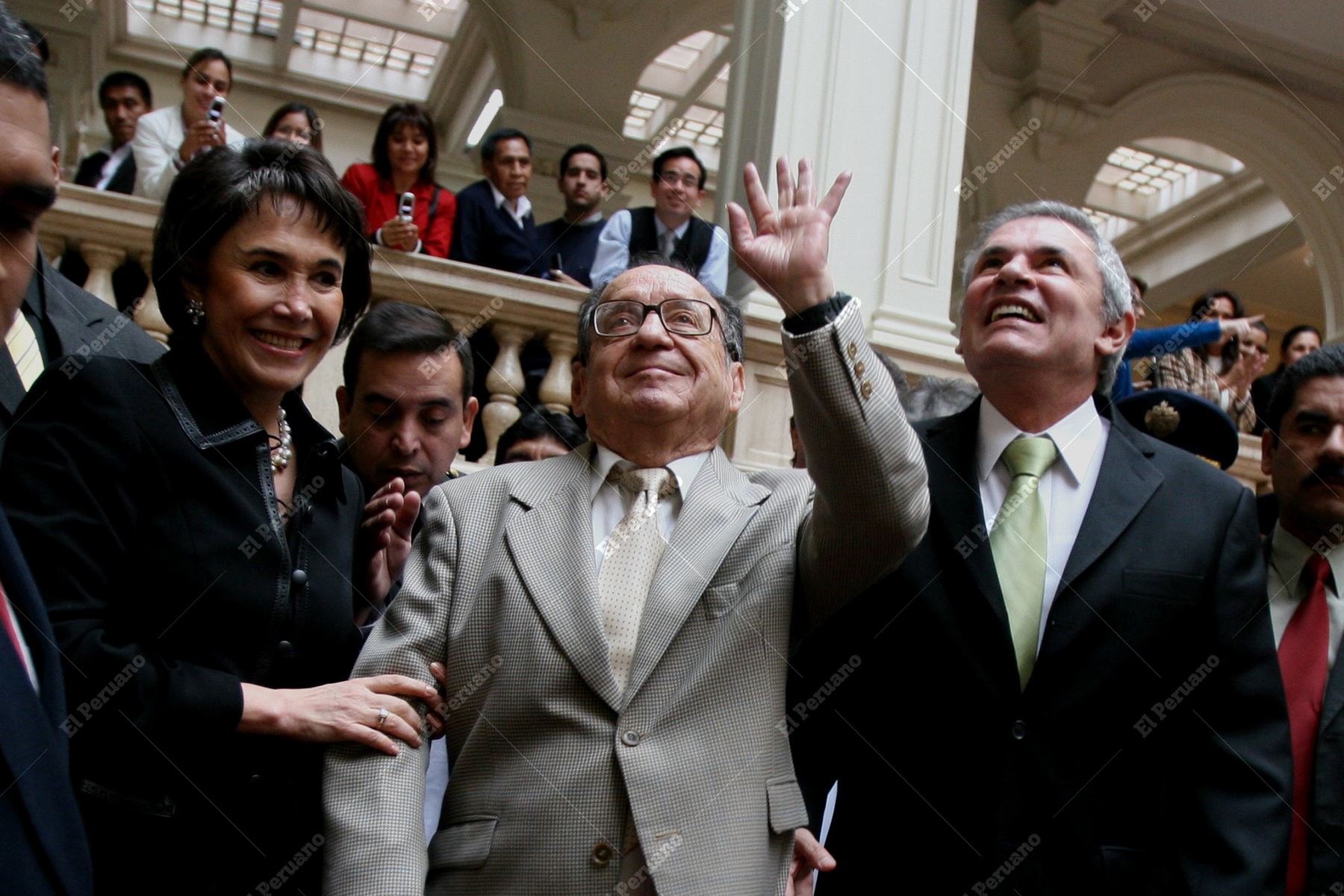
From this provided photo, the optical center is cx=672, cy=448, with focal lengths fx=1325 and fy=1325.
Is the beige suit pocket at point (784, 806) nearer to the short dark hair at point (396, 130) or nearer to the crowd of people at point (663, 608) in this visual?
the crowd of people at point (663, 608)

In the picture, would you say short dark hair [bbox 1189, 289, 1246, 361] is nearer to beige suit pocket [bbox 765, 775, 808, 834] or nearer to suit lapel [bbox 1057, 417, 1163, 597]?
suit lapel [bbox 1057, 417, 1163, 597]

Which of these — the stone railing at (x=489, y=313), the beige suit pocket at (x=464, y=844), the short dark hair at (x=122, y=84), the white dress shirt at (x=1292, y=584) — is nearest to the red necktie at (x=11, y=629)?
the beige suit pocket at (x=464, y=844)

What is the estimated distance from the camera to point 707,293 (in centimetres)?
242

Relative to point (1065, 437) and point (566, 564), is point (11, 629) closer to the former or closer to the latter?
point (566, 564)

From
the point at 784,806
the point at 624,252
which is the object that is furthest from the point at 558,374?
the point at 784,806

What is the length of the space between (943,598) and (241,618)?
119 cm

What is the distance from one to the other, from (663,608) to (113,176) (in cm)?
472

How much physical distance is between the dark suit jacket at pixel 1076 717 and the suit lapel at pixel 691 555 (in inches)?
11.2

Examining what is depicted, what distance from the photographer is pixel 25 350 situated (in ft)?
8.60

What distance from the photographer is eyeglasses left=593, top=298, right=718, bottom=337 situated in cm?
234

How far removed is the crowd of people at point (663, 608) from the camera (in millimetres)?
1993

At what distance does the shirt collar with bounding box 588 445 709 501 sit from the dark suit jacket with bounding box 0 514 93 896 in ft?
3.23

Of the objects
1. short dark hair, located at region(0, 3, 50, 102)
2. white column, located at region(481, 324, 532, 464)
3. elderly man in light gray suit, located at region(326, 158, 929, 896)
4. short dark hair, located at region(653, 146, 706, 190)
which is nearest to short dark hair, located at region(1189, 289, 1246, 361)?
short dark hair, located at region(653, 146, 706, 190)

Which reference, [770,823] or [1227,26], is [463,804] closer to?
[770,823]
